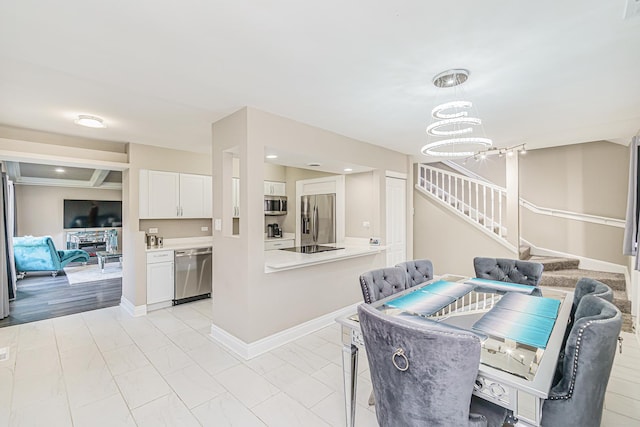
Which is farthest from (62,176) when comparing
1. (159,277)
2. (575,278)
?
(575,278)

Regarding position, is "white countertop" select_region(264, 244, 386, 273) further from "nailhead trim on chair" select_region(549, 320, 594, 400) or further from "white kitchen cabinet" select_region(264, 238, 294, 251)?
"nailhead trim on chair" select_region(549, 320, 594, 400)

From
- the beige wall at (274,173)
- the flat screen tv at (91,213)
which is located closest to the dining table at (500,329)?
the beige wall at (274,173)

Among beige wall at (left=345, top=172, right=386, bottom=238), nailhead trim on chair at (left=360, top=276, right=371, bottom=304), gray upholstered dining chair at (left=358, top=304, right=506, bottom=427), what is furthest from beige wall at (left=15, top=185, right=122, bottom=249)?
gray upholstered dining chair at (left=358, top=304, right=506, bottom=427)

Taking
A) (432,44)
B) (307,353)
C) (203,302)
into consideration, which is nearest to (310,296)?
(307,353)

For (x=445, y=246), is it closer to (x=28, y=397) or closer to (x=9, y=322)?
(x=28, y=397)

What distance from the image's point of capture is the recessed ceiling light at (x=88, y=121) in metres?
3.15

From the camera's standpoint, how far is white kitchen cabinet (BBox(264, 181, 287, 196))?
584 cm

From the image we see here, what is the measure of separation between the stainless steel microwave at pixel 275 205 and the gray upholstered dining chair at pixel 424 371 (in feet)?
15.2

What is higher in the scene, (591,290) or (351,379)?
(591,290)

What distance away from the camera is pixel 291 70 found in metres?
2.15

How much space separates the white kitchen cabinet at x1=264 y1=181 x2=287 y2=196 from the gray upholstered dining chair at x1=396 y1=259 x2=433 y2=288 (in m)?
3.65

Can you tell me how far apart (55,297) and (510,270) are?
6.85 meters

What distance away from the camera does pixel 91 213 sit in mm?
8211

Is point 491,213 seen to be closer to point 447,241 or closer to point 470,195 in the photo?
point 470,195
